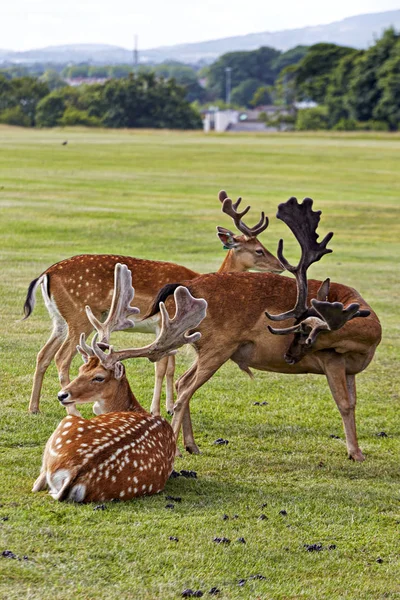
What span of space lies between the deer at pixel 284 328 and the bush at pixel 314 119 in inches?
4138

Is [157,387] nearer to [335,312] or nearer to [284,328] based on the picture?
[284,328]

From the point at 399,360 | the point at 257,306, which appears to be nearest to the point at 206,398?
the point at 257,306

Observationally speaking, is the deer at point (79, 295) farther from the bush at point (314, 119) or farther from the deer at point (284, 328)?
the bush at point (314, 119)

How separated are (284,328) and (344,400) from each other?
2.37 feet

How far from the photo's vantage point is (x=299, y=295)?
7707mm

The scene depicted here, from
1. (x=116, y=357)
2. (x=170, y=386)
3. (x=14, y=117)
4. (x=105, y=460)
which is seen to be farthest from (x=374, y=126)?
(x=105, y=460)

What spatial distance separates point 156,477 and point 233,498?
1.71ft

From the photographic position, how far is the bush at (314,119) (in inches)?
4434

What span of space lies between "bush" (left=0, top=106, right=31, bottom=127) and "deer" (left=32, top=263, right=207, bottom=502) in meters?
109

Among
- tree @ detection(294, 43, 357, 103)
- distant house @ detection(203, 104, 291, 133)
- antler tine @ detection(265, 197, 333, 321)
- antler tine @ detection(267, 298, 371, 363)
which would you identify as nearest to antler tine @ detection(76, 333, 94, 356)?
antler tine @ detection(267, 298, 371, 363)

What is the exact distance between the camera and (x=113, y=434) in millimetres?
6363

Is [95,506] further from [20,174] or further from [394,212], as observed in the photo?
[20,174]

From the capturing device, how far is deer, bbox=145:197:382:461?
7.72 meters

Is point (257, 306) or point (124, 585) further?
point (257, 306)
